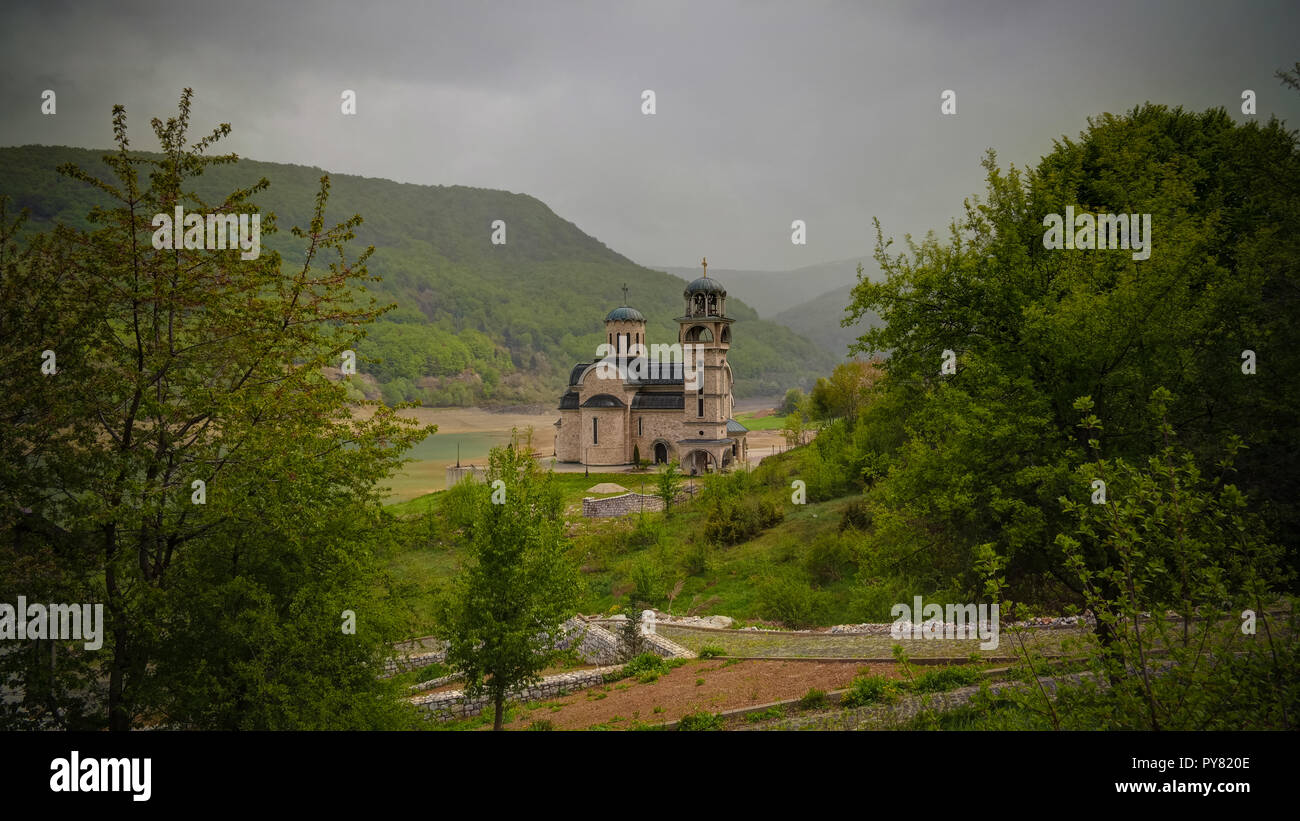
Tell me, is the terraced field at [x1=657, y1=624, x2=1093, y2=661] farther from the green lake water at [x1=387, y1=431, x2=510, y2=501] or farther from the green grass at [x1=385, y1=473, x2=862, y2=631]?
the green lake water at [x1=387, y1=431, x2=510, y2=501]

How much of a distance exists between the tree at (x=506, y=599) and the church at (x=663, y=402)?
38.5 meters

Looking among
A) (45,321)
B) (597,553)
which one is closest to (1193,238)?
(45,321)

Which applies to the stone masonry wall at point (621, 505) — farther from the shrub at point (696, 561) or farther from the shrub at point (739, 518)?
the shrub at point (696, 561)

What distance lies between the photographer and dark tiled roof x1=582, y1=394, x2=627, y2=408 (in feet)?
186

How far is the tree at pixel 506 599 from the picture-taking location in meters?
12.5

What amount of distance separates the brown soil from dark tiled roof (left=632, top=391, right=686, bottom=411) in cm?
4091

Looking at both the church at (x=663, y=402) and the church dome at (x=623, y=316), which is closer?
the church at (x=663, y=402)

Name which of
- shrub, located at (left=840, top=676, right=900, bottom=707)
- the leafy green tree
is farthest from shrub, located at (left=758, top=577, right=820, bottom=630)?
shrub, located at (left=840, top=676, right=900, bottom=707)

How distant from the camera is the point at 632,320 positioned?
6550 cm

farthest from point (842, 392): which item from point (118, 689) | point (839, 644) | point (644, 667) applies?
point (118, 689)

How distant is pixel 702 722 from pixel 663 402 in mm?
46320


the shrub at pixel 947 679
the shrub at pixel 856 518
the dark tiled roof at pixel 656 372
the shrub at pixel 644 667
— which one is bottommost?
the shrub at pixel 644 667

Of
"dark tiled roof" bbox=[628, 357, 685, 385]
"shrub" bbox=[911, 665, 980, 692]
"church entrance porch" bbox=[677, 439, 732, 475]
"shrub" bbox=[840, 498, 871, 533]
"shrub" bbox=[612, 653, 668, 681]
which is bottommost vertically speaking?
"shrub" bbox=[612, 653, 668, 681]

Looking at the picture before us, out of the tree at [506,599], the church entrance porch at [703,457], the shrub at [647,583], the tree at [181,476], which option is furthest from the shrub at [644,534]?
the tree at [181,476]
